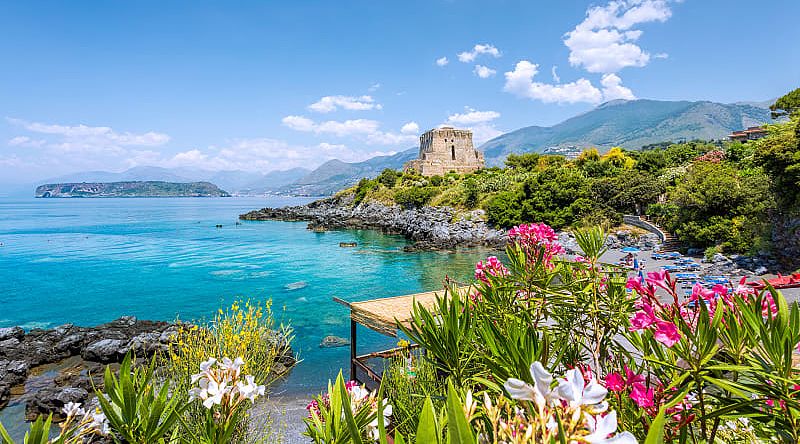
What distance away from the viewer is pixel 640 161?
99.1ft

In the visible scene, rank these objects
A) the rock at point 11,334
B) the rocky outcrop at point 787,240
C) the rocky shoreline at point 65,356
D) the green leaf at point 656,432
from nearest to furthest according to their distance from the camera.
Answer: the green leaf at point 656,432 → the rocky shoreline at point 65,356 → the rock at point 11,334 → the rocky outcrop at point 787,240

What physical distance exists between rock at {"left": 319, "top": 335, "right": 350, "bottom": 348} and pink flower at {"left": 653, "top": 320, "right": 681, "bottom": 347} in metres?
9.87

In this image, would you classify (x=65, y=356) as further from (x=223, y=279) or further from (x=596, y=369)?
(x=596, y=369)

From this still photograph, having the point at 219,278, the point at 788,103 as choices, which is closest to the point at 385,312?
the point at 219,278

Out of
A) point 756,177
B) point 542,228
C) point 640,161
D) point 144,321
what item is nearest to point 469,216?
point 640,161

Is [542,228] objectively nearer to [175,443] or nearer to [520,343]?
[520,343]

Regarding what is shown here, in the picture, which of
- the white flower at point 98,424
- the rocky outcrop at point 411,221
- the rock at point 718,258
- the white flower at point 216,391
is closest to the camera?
the white flower at point 216,391

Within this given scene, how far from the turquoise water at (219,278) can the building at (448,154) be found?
87.7 feet

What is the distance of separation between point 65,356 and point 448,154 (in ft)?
171

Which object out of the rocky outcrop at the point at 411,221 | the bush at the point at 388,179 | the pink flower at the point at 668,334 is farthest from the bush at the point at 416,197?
the pink flower at the point at 668,334

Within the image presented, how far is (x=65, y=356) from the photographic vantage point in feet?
31.9

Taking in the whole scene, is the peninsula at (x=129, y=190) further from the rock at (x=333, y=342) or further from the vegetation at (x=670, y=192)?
the rock at (x=333, y=342)

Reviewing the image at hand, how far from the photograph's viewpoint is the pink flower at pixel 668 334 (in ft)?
4.53

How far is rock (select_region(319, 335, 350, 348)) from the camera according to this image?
34.7 feet
